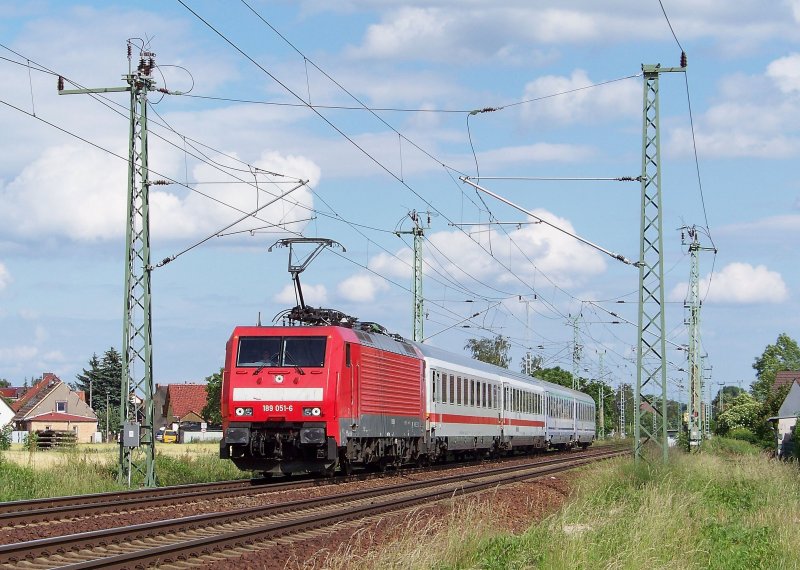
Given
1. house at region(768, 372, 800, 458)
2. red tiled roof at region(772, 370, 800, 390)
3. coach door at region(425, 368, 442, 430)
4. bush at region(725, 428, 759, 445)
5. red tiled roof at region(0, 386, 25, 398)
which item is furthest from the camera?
red tiled roof at region(0, 386, 25, 398)

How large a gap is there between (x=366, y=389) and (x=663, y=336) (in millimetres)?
6760

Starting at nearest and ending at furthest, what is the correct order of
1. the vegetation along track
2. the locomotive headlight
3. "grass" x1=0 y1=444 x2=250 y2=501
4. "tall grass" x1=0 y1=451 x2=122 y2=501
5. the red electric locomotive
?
the vegetation along track
"tall grass" x1=0 y1=451 x2=122 y2=501
"grass" x1=0 y1=444 x2=250 y2=501
the locomotive headlight
the red electric locomotive

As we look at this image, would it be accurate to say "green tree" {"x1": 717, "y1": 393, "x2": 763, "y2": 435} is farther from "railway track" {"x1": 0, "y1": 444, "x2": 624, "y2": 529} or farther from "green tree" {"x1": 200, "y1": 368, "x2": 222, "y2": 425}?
"railway track" {"x1": 0, "y1": 444, "x2": 624, "y2": 529}

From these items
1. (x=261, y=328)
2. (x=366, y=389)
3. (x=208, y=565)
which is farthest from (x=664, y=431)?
(x=208, y=565)

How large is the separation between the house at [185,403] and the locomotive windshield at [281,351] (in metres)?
97.4

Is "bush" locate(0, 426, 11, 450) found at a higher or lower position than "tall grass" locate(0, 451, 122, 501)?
higher

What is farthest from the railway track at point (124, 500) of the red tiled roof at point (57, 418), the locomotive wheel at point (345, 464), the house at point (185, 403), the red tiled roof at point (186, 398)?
the red tiled roof at point (186, 398)

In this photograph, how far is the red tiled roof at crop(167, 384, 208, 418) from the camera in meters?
126

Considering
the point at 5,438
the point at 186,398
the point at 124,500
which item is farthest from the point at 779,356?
the point at 124,500

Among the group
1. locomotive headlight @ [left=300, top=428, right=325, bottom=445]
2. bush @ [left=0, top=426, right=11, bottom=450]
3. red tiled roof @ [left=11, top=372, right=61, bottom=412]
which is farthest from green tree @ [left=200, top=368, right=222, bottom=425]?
locomotive headlight @ [left=300, top=428, right=325, bottom=445]

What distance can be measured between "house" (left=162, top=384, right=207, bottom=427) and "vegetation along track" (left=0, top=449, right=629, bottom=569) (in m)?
103

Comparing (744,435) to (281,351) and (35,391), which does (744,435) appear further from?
(35,391)

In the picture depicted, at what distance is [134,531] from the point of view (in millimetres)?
15141

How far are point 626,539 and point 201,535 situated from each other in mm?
5677
